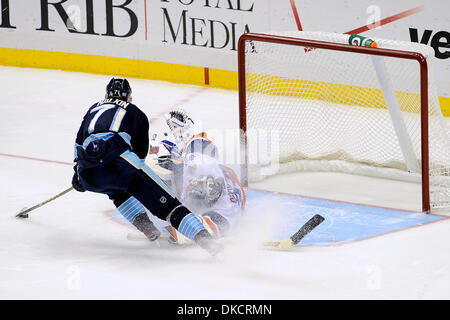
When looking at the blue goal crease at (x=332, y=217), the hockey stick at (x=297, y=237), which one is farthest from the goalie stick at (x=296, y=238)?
the blue goal crease at (x=332, y=217)

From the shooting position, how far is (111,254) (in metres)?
5.16

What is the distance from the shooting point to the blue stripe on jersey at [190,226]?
4.81m

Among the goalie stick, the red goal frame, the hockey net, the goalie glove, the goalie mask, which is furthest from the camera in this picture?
the hockey net

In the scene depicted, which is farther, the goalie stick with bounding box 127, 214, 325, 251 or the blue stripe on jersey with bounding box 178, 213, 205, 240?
the goalie stick with bounding box 127, 214, 325, 251

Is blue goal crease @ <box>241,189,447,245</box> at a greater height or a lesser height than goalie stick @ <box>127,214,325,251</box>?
lesser

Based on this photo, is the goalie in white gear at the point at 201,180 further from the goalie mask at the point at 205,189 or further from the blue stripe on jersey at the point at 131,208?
the blue stripe on jersey at the point at 131,208

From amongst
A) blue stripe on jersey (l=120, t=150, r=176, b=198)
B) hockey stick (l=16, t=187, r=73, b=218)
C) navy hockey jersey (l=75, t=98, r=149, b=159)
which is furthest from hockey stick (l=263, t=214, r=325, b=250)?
hockey stick (l=16, t=187, r=73, b=218)

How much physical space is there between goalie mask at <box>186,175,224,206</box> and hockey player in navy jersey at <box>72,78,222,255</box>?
33 centimetres

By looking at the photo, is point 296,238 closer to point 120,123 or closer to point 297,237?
point 297,237

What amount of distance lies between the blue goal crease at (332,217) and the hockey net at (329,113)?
35cm

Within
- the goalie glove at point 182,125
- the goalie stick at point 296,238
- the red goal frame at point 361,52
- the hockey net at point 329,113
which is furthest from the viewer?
the hockey net at point 329,113

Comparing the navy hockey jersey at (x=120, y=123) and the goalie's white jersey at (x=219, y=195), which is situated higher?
the navy hockey jersey at (x=120, y=123)

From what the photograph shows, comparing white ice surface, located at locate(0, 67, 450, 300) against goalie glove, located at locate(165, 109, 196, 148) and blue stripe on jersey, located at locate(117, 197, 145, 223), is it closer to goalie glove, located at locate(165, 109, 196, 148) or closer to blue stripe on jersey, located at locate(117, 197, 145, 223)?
blue stripe on jersey, located at locate(117, 197, 145, 223)

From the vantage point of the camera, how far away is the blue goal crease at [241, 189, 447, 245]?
5406mm
